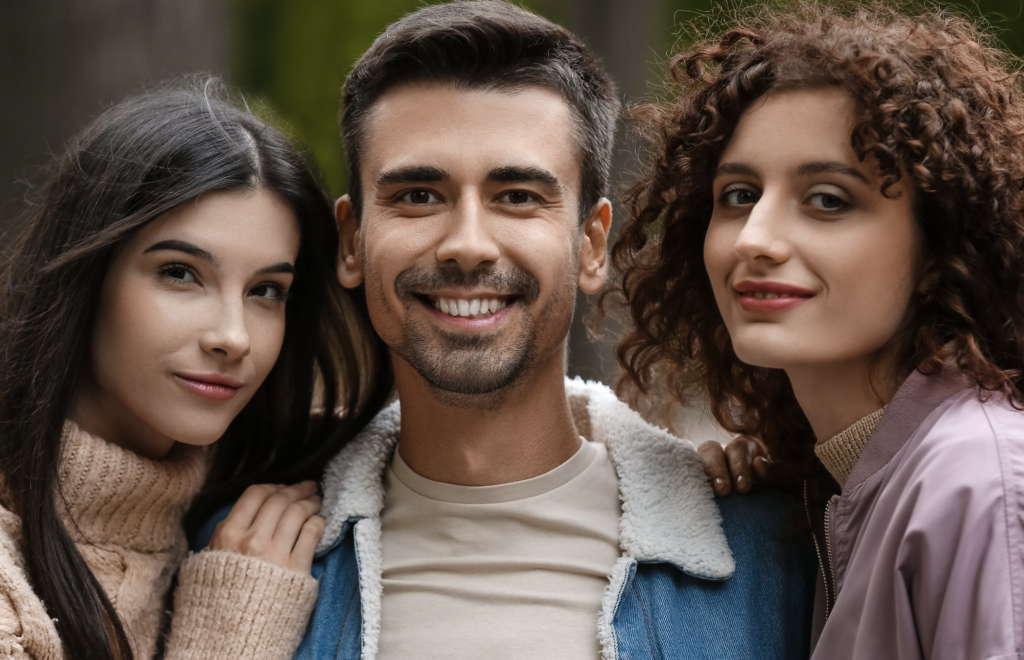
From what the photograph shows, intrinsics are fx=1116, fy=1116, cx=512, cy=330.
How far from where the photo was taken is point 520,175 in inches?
91.3

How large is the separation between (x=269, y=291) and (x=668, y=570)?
102 cm

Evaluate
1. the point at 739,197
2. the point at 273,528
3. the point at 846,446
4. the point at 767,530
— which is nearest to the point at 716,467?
the point at 767,530

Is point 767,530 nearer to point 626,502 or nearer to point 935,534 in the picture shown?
point 626,502

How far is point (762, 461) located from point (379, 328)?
88 cm

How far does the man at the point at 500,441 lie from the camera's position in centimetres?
219

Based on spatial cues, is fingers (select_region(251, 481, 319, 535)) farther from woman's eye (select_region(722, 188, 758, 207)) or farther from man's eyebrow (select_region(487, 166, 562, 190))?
woman's eye (select_region(722, 188, 758, 207))

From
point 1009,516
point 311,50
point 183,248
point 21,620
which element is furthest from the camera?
point 311,50

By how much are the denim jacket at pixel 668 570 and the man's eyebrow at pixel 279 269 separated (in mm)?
463

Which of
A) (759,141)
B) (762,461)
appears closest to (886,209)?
(759,141)

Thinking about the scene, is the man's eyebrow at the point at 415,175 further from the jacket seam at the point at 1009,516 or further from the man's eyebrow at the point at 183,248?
the jacket seam at the point at 1009,516

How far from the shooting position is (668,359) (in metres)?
2.58

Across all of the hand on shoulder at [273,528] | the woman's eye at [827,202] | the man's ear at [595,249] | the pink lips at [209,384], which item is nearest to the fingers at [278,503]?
the hand on shoulder at [273,528]

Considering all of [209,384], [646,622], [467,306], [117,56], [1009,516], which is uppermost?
[117,56]

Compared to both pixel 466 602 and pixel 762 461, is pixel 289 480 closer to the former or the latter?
pixel 466 602
